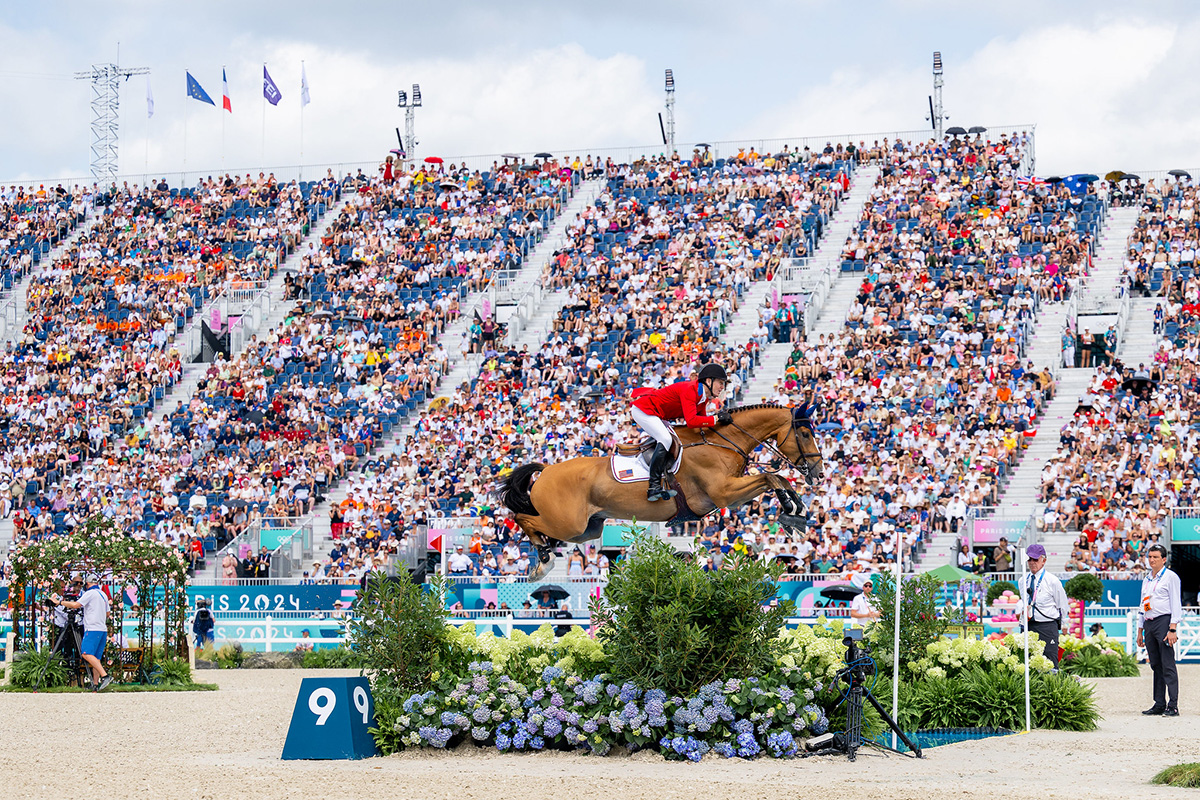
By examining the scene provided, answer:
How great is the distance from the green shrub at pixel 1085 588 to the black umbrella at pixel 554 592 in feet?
28.4

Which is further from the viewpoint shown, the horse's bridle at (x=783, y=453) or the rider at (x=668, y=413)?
the rider at (x=668, y=413)

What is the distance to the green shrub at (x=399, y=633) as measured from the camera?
11.4 meters

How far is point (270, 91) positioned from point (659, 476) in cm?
4332

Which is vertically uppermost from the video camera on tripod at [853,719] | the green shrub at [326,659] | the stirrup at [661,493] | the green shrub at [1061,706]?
the stirrup at [661,493]

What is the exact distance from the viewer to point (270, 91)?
177ft

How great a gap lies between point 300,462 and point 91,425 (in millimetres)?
7210

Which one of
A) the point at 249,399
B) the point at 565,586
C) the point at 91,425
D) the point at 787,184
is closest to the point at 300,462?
the point at 249,399

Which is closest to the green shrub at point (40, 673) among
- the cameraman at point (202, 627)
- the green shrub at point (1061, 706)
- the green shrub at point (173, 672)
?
the green shrub at point (173, 672)

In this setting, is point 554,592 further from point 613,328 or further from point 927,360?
point 613,328

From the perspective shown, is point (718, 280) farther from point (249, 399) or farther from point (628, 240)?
point (249, 399)

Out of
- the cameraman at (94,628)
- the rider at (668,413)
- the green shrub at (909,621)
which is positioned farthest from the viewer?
the cameraman at (94,628)

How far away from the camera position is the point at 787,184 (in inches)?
1769

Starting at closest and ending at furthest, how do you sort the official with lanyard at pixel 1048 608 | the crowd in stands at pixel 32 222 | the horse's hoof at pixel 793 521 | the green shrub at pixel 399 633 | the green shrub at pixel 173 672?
the green shrub at pixel 399 633 → the horse's hoof at pixel 793 521 → the official with lanyard at pixel 1048 608 → the green shrub at pixel 173 672 → the crowd in stands at pixel 32 222

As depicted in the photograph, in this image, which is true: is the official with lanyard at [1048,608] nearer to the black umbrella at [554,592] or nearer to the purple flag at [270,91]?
the black umbrella at [554,592]
